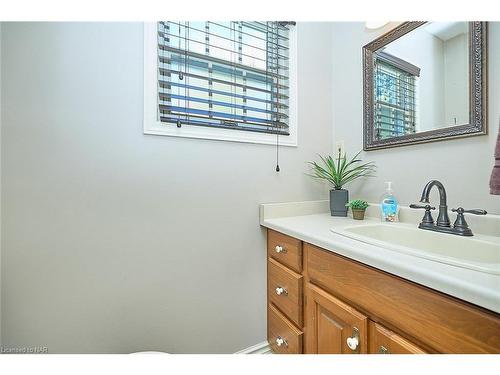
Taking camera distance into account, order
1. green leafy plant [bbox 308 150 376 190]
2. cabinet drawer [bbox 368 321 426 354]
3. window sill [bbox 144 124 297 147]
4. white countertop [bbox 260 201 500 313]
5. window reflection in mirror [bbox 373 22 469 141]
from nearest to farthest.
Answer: white countertop [bbox 260 201 500 313] → cabinet drawer [bbox 368 321 426 354] → window reflection in mirror [bbox 373 22 469 141] → window sill [bbox 144 124 297 147] → green leafy plant [bbox 308 150 376 190]

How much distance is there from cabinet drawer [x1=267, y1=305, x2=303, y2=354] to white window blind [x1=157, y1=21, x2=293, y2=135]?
100 centimetres

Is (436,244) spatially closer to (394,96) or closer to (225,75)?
(394,96)

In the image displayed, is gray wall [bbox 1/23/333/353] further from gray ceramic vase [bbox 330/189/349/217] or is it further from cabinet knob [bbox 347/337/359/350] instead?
cabinet knob [bbox 347/337/359/350]

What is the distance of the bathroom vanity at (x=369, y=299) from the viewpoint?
43cm

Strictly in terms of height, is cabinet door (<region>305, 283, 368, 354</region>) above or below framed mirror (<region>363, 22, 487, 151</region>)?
below

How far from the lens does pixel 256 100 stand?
1.23 m

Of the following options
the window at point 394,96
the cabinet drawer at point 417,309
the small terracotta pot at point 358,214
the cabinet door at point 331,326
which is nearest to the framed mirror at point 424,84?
the window at point 394,96

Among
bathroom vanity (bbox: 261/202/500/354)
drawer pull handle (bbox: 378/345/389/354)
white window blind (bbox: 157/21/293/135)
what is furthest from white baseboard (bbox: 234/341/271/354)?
white window blind (bbox: 157/21/293/135)

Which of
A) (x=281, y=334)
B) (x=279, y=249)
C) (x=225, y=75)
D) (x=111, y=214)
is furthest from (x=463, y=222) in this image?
(x=111, y=214)

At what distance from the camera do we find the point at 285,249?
1.04 meters

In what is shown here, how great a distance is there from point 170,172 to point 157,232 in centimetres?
29

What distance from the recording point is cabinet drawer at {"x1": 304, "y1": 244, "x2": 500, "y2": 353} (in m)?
0.41
